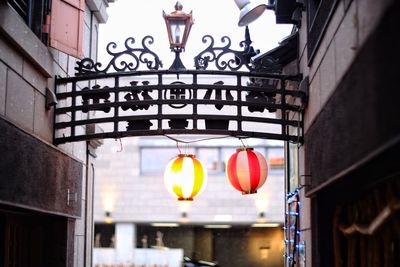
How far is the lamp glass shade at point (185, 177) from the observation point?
37.8 ft

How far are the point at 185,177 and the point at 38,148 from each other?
3783 mm

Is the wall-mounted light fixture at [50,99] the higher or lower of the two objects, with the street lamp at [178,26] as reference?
lower

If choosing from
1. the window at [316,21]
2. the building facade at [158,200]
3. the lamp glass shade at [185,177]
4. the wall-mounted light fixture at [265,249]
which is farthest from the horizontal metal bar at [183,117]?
the wall-mounted light fixture at [265,249]

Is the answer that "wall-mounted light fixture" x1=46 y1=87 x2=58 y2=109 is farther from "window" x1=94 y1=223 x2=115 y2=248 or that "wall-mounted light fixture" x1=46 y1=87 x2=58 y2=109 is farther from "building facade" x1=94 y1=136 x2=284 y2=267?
"window" x1=94 y1=223 x2=115 y2=248

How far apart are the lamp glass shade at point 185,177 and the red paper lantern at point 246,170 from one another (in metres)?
0.60

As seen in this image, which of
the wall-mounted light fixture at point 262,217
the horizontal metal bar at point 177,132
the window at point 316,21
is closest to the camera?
the window at point 316,21

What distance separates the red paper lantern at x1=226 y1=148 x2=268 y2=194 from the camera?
1112 cm

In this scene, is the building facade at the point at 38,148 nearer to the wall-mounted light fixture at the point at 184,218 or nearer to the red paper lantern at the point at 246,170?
the red paper lantern at the point at 246,170

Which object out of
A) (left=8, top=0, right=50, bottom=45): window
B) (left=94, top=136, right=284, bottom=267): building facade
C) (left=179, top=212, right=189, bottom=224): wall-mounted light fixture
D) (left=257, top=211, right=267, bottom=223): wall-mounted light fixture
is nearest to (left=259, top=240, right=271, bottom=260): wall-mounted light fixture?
(left=94, top=136, right=284, bottom=267): building facade

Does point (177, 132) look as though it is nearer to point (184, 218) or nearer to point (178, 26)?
point (178, 26)

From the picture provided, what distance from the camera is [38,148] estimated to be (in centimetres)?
819

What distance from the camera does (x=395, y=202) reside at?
5.14 metres

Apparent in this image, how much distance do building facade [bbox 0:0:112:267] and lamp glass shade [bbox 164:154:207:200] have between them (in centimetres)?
151

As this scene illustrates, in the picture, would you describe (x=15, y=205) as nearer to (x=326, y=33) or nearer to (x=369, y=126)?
(x=326, y=33)
